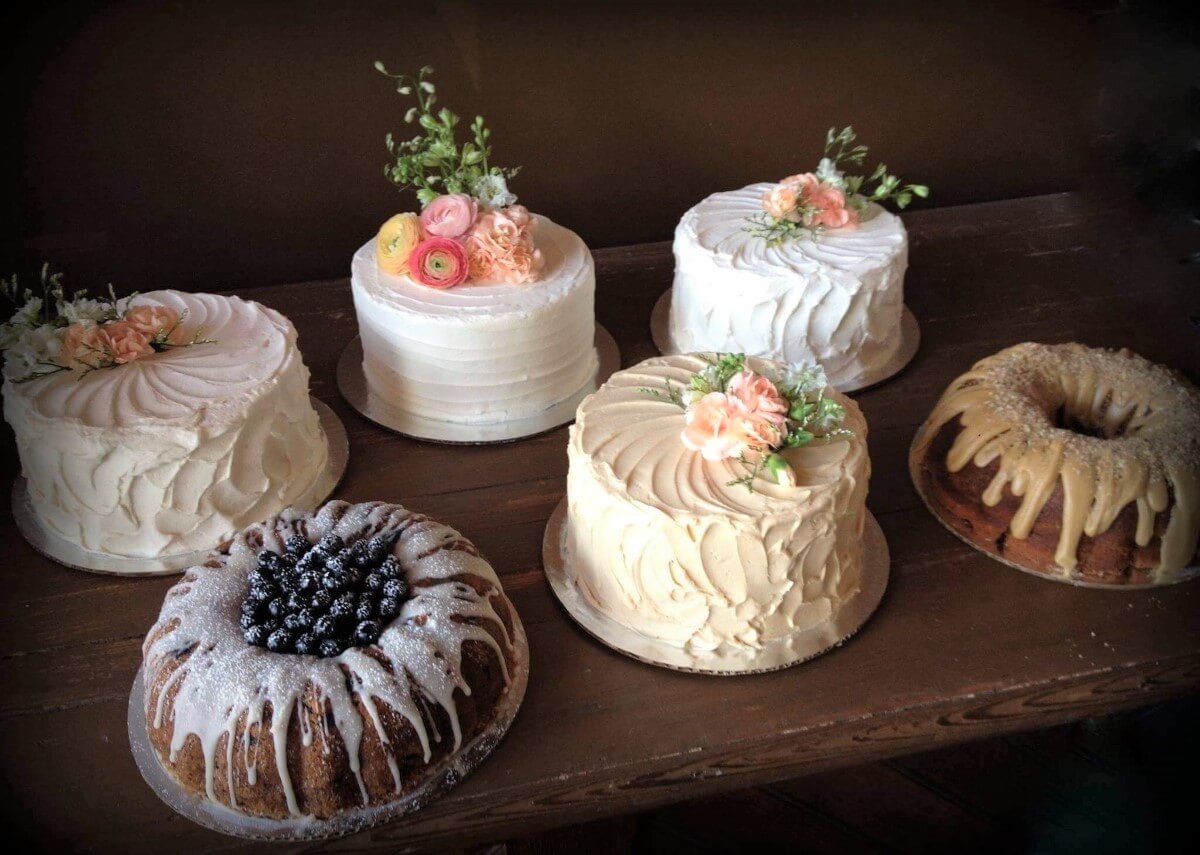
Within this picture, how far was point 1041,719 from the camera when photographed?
5.81ft

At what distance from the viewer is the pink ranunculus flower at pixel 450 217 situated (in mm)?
2188

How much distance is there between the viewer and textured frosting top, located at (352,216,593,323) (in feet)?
6.98

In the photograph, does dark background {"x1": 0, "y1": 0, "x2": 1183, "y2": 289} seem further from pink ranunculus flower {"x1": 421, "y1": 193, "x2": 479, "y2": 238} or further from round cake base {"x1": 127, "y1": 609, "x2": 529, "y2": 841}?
round cake base {"x1": 127, "y1": 609, "x2": 529, "y2": 841}

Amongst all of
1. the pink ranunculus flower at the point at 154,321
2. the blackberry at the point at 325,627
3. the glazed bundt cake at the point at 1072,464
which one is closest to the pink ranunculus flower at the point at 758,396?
the glazed bundt cake at the point at 1072,464

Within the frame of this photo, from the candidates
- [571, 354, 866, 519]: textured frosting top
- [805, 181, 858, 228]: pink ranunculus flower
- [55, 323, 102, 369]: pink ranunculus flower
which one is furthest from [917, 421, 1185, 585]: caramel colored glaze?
[55, 323, 102, 369]: pink ranunculus flower

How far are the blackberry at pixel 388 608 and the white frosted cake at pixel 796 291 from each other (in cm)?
102

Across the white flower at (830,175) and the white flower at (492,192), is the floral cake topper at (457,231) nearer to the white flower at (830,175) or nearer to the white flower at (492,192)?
the white flower at (492,192)

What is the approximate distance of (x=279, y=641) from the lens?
1.55 m

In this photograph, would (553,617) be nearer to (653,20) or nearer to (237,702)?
(237,702)

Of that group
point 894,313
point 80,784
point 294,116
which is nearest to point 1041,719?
point 894,313

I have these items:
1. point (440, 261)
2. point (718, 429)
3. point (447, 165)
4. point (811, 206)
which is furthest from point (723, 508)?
point (447, 165)

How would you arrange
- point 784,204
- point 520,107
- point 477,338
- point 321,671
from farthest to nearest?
point 520,107 < point 784,204 < point 477,338 < point 321,671

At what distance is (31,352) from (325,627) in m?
0.81

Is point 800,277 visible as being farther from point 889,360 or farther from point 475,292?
point 475,292
